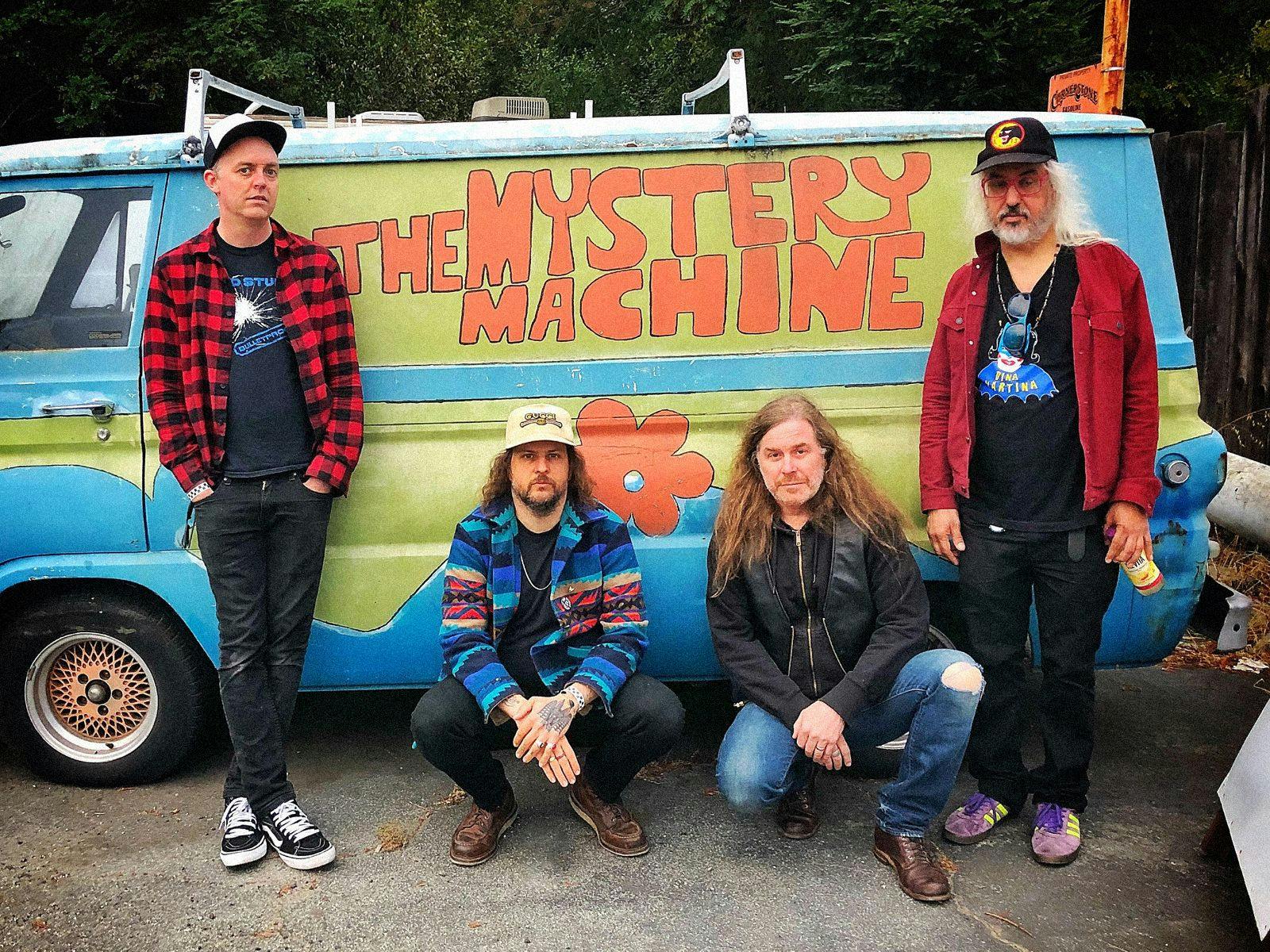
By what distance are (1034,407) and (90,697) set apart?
10.6 ft

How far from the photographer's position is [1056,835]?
320 cm

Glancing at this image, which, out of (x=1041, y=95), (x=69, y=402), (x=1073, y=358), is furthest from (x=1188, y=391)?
(x=1041, y=95)

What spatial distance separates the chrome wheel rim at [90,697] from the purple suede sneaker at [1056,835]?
9.55 feet

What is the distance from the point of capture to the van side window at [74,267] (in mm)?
3506

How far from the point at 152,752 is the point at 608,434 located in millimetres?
1930

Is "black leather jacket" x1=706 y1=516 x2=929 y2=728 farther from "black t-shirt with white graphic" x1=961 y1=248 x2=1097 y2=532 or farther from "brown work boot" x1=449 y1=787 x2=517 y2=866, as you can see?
"brown work boot" x1=449 y1=787 x2=517 y2=866

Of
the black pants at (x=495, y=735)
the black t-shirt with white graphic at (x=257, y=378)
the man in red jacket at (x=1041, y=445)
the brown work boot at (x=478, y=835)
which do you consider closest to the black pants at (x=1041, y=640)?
the man in red jacket at (x=1041, y=445)

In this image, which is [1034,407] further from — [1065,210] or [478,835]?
[478,835]

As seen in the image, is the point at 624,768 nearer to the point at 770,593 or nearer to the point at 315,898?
the point at 770,593

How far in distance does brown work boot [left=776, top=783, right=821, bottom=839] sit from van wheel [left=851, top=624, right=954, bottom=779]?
224 mm

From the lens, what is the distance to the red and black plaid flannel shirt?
318 cm

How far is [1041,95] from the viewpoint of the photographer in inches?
344

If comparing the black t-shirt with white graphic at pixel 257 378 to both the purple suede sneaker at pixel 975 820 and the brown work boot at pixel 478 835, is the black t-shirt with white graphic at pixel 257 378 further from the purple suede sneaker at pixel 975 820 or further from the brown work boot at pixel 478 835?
the purple suede sneaker at pixel 975 820

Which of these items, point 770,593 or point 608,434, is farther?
point 608,434
